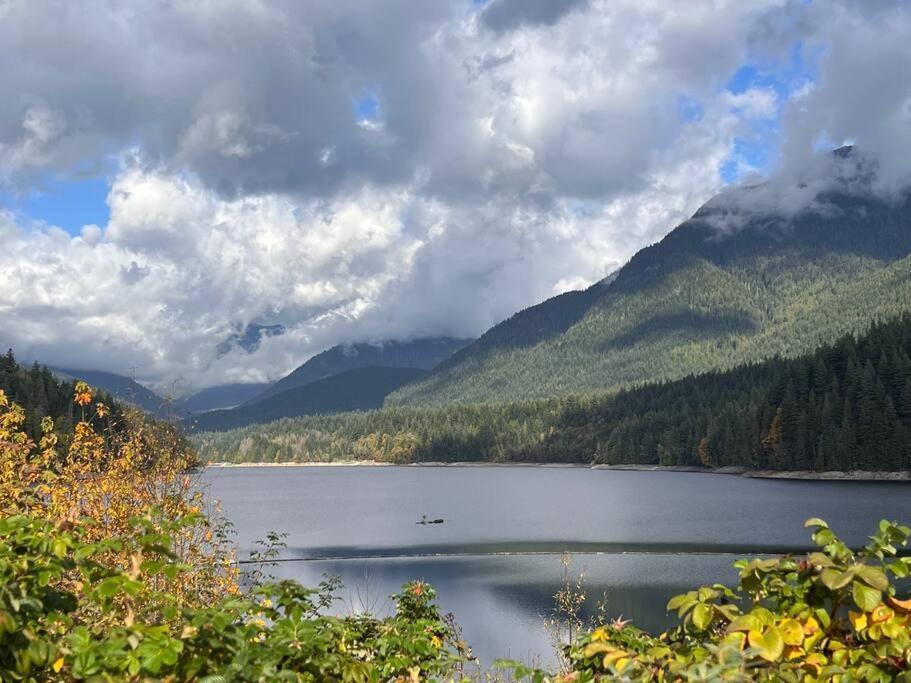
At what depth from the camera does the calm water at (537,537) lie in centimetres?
3919

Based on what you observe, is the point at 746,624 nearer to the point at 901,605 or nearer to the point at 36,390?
the point at 901,605

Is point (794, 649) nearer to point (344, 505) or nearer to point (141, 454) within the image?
point (141, 454)

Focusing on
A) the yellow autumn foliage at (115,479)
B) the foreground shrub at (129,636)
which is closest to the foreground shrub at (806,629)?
the foreground shrub at (129,636)

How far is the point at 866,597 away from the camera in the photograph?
3959 mm

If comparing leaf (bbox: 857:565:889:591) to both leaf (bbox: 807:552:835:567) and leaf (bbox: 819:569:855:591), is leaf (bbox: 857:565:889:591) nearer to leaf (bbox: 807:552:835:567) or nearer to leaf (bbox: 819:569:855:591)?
leaf (bbox: 819:569:855:591)

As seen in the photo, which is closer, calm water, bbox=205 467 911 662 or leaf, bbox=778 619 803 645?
leaf, bbox=778 619 803 645

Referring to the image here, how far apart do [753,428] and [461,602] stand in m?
117

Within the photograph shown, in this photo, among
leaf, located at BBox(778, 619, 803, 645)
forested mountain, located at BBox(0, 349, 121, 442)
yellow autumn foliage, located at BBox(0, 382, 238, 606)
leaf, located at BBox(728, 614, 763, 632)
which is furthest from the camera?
forested mountain, located at BBox(0, 349, 121, 442)

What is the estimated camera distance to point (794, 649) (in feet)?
13.4

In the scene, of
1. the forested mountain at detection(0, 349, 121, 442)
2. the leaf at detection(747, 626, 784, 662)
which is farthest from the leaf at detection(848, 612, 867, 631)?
the forested mountain at detection(0, 349, 121, 442)

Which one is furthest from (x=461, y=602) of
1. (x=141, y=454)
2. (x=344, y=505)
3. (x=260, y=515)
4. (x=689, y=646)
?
(x=344, y=505)

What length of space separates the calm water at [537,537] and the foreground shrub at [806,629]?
1693 cm

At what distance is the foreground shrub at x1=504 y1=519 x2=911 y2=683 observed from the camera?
12.3 ft

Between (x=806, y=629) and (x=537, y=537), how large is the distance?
220 ft
